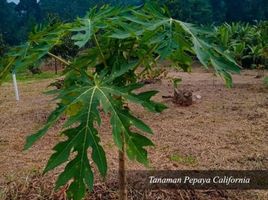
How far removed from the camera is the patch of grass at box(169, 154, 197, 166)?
3.68 metres

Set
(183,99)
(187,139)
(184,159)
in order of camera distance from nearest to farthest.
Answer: (184,159), (187,139), (183,99)

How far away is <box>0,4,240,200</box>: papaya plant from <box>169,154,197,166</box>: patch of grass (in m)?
1.89

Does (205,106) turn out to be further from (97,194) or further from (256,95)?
(97,194)

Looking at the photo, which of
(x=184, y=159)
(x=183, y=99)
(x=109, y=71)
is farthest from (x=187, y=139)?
(x=109, y=71)

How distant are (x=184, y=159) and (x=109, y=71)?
2172mm

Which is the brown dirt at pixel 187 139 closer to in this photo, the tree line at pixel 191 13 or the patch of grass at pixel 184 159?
the patch of grass at pixel 184 159

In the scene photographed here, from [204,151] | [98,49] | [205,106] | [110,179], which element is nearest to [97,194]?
[110,179]

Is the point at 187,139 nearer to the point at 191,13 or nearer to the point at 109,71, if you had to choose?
the point at 109,71

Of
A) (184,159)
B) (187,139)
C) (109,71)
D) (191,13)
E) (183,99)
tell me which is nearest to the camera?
(109,71)

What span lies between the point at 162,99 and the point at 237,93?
1.58 m

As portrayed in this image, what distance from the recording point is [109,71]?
5.89 feet

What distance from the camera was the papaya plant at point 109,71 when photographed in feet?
4.72

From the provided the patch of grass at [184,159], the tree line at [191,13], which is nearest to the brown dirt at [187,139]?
the patch of grass at [184,159]

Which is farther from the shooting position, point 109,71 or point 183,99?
point 183,99
